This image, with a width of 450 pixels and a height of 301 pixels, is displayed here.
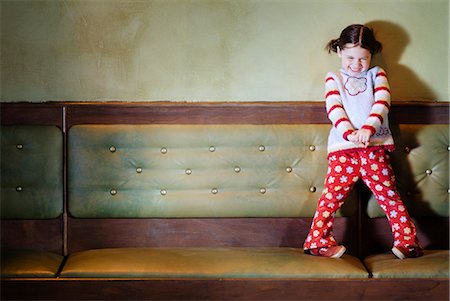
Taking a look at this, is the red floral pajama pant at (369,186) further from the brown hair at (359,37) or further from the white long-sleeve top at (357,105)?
the brown hair at (359,37)

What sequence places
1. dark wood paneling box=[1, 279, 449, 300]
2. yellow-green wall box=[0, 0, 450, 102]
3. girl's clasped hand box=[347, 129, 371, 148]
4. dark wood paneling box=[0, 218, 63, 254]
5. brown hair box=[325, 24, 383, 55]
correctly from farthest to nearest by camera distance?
1. yellow-green wall box=[0, 0, 450, 102]
2. dark wood paneling box=[0, 218, 63, 254]
3. brown hair box=[325, 24, 383, 55]
4. girl's clasped hand box=[347, 129, 371, 148]
5. dark wood paneling box=[1, 279, 449, 300]

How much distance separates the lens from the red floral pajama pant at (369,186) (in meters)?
3.08

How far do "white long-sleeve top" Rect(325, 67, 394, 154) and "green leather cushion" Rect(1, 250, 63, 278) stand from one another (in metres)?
1.34

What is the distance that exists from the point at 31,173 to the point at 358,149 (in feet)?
5.04

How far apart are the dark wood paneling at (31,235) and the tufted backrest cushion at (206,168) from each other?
28cm

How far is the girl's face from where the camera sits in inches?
124

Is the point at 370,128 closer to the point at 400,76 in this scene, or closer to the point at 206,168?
the point at 400,76

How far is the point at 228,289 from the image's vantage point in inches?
109

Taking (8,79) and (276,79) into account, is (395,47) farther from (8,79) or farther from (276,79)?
(8,79)

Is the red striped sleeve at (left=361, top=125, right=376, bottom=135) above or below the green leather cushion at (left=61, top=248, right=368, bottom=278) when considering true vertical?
above

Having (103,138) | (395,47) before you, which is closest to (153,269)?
(103,138)

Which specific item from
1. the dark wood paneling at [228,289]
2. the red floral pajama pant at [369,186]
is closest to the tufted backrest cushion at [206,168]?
the red floral pajama pant at [369,186]

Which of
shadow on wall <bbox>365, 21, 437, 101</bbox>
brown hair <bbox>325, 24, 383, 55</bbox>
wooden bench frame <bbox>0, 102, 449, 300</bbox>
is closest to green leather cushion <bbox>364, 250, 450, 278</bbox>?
wooden bench frame <bbox>0, 102, 449, 300</bbox>

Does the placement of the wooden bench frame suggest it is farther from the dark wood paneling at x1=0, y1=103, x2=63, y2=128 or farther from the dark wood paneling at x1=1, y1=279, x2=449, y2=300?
the dark wood paneling at x1=1, y1=279, x2=449, y2=300
